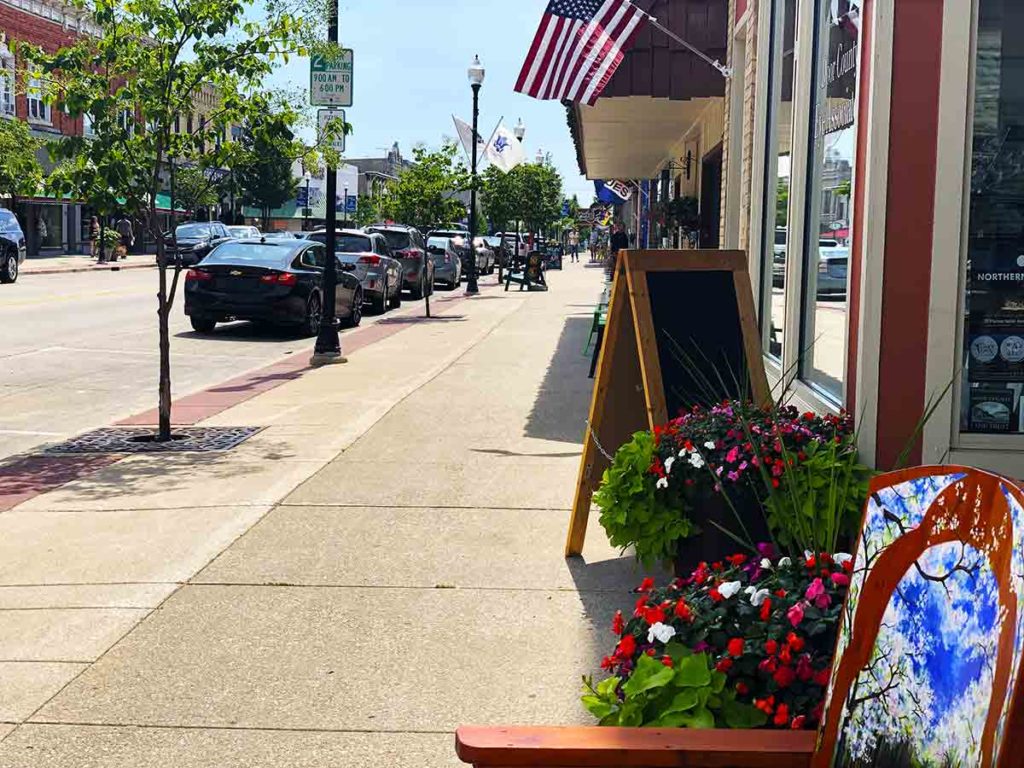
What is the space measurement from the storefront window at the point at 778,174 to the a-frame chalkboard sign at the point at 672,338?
109 centimetres

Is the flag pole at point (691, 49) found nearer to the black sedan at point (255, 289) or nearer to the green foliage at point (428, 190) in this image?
the black sedan at point (255, 289)

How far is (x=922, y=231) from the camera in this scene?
5113mm

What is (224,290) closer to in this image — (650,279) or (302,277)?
(302,277)

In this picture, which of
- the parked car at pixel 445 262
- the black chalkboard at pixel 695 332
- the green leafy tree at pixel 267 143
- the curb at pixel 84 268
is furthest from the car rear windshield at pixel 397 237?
the black chalkboard at pixel 695 332

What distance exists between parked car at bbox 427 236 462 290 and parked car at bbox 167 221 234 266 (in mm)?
10455

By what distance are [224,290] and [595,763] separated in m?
18.2

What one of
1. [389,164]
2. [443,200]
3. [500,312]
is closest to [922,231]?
[500,312]

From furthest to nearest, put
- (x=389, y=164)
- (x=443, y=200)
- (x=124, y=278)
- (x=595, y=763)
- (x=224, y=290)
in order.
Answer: (x=389, y=164) → (x=124, y=278) → (x=443, y=200) → (x=224, y=290) → (x=595, y=763)

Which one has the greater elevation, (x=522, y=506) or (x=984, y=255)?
(x=984, y=255)

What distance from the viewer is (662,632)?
9.79ft

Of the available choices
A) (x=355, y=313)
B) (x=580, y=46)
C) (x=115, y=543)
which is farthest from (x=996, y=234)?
(x=355, y=313)

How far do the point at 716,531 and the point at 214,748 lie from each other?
7.67 feet

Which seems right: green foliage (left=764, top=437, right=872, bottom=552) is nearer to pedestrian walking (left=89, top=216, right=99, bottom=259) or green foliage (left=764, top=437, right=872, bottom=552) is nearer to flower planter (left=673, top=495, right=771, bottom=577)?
flower planter (left=673, top=495, right=771, bottom=577)

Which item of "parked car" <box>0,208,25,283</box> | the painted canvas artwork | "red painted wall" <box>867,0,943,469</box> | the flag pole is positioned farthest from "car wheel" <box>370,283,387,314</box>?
the painted canvas artwork
